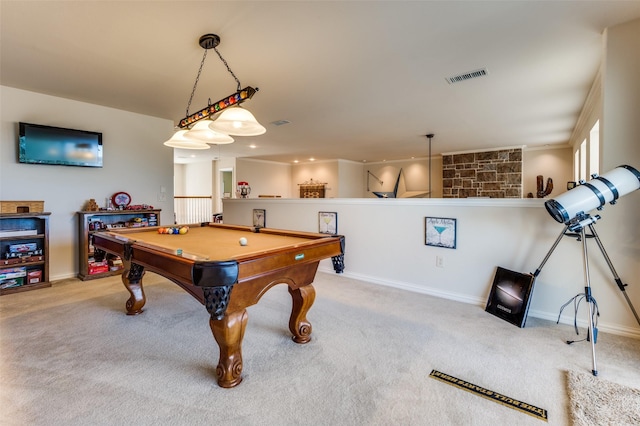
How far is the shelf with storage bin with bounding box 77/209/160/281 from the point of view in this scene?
13.2ft

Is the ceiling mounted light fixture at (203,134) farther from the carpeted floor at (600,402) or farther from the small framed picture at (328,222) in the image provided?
the carpeted floor at (600,402)

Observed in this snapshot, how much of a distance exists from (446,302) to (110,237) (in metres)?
3.33

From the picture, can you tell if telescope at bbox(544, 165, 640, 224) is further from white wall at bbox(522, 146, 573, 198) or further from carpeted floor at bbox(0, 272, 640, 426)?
white wall at bbox(522, 146, 573, 198)

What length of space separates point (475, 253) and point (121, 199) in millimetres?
4891

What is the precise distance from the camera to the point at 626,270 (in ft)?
7.78

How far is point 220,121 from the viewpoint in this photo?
2.34 metres

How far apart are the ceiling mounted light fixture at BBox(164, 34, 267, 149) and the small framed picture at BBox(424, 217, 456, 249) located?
7.17 feet

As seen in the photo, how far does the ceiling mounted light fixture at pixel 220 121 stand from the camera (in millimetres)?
2301

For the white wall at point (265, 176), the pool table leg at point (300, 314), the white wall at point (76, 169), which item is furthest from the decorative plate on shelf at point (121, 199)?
the white wall at point (265, 176)

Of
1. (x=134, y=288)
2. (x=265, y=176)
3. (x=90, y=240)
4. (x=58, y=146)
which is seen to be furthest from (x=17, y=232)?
(x=265, y=176)

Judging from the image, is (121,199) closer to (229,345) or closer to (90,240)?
(90,240)

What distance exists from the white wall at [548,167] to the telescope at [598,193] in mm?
6220

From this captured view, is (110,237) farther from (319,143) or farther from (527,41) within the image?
(319,143)

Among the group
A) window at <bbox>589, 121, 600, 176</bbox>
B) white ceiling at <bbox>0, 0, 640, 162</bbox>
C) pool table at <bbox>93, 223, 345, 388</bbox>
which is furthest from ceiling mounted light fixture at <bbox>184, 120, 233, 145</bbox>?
window at <bbox>589, 121, 600, 176</bbox>
